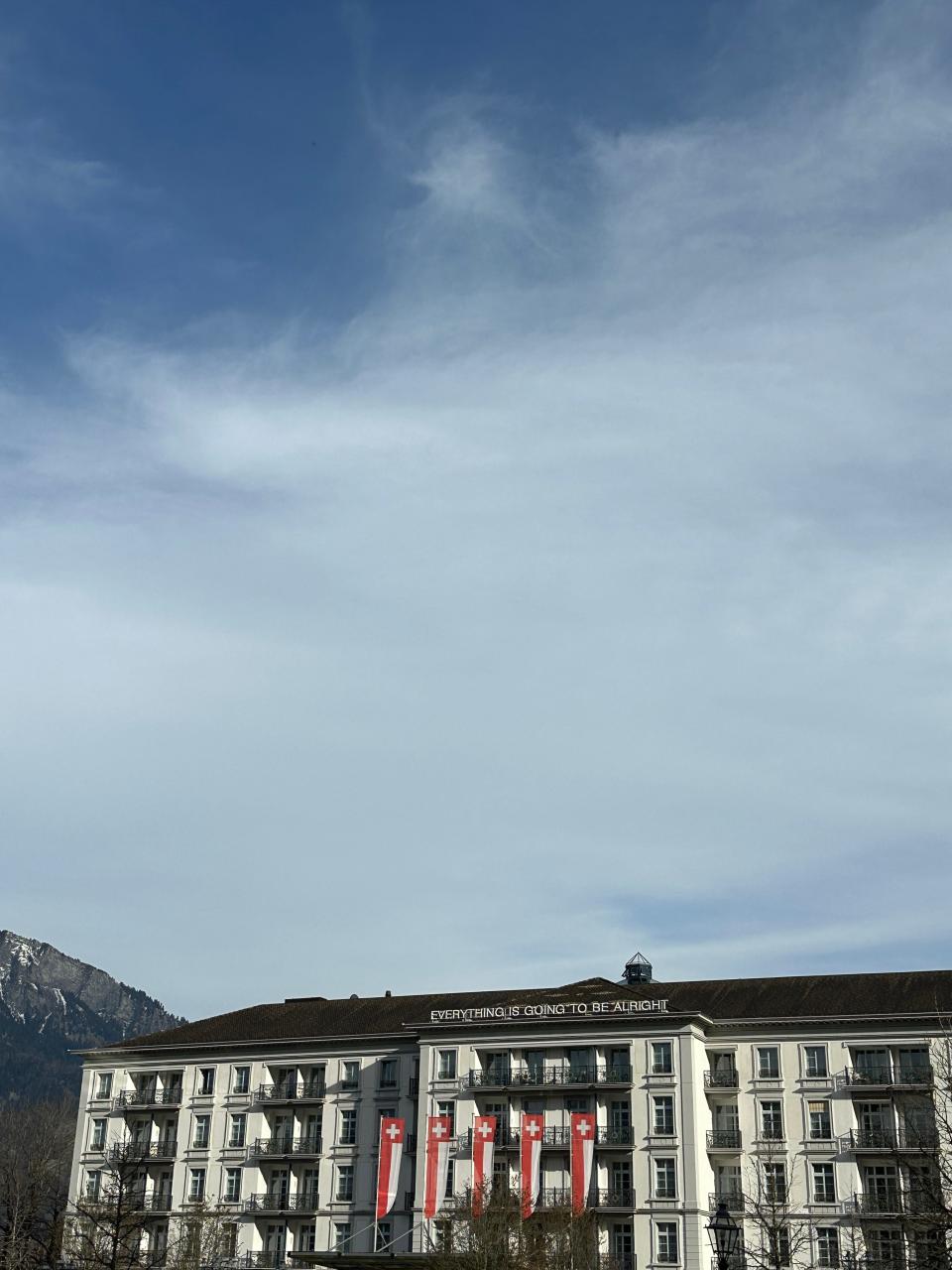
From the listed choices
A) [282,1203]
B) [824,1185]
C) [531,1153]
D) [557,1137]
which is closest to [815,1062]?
[824,1185]

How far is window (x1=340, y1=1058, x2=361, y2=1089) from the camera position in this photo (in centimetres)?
8656

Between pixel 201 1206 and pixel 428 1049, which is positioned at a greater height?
pixel 428 1049

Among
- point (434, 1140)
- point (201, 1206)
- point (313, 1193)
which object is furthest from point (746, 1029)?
point (201, 1206)

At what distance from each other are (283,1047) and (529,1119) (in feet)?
59.9

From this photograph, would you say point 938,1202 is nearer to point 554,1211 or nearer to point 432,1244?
point 554,1211

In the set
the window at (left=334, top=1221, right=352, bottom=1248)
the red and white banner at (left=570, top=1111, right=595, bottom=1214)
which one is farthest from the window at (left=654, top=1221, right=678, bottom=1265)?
the window at (left=334, top=1221, right=352, bottom=1248)

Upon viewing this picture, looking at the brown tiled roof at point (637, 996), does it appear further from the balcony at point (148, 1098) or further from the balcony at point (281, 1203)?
the balcony at point (281, 1203)

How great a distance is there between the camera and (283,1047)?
89062 mm

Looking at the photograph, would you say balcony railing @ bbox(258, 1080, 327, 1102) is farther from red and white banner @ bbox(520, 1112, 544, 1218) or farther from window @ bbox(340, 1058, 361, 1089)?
red and white banner @ bbox(520, 1112, 544, 1218)

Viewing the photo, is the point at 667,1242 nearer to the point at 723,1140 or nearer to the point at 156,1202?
the point at 723,1140

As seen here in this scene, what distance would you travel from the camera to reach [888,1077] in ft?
246

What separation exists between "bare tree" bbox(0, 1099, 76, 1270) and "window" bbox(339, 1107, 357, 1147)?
17493mm

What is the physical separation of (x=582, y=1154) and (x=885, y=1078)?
15800 millimetres

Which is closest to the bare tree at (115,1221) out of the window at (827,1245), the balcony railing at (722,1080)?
the balcony railing at (722,1080)
